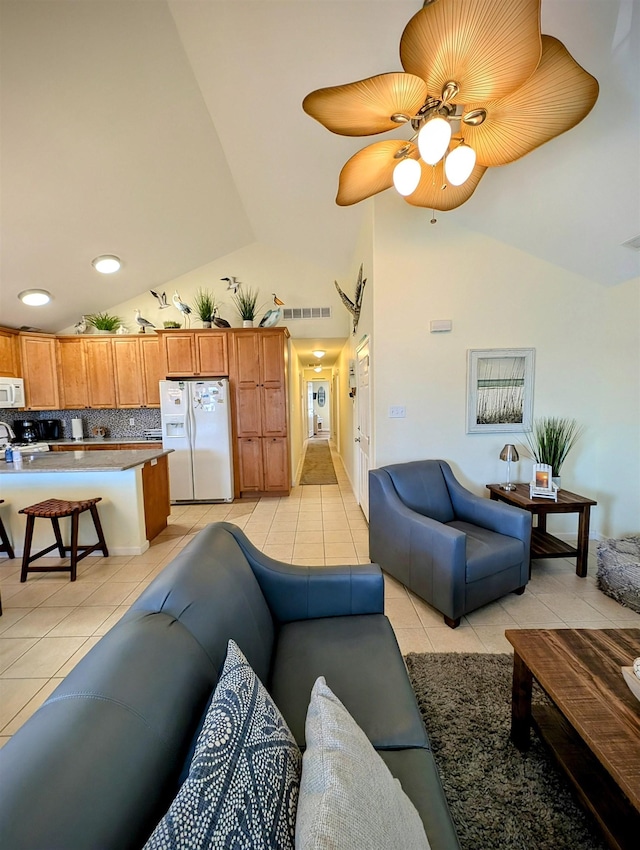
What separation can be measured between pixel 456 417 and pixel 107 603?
10.3ft

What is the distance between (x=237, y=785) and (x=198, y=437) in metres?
4.26

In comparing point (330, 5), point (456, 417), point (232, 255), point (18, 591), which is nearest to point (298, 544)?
point (456, 417)

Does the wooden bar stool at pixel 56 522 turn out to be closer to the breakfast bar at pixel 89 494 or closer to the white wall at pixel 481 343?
the breakfast bar at pixel 89 494

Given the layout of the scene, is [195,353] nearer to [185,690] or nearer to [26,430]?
[26,430]

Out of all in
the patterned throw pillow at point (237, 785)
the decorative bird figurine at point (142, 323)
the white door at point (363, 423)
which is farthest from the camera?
the decorative bird figurine at point (142, 323)

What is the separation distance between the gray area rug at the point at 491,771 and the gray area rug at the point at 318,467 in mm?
4044

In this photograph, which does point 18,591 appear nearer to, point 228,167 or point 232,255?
point 228,167

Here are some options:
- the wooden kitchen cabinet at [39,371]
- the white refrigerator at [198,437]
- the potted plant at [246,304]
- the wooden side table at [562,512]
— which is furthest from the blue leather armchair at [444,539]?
the wooden kitchen cabinet at [39,371]

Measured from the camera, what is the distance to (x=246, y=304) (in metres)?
4.77

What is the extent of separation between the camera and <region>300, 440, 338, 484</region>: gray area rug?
5.81 m

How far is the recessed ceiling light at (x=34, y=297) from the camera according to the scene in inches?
155

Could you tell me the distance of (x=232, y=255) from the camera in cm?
497

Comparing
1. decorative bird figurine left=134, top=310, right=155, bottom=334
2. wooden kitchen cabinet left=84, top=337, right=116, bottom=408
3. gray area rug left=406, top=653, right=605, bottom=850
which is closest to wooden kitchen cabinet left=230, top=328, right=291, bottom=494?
decorative bird figurine left=134, top=310, right=155, bottom=334

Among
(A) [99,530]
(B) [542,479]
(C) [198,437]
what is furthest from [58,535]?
(B) [542,479]
